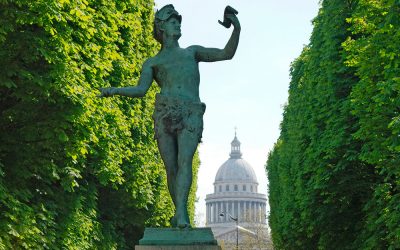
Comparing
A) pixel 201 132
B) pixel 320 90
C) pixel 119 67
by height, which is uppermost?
pixel 320 90

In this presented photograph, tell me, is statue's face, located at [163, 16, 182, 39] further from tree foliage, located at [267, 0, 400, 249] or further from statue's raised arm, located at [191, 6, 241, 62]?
tree foliage, located at [267, 0, 400, 249]

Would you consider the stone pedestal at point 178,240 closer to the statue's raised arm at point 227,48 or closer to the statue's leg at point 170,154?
the statue's leg at point 170,154

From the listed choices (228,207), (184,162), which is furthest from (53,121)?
(228,207)

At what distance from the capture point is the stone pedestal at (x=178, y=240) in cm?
888

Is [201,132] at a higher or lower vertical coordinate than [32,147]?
lower

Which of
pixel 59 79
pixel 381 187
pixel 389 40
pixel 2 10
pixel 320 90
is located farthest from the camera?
pixel 320 90

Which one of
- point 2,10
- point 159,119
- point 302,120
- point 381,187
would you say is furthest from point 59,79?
point 302,120

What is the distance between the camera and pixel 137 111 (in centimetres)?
2606

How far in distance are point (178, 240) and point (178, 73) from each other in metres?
2.27

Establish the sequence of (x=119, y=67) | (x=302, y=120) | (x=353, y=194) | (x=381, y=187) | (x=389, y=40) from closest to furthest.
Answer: (x=389, y=40)
(x=381, y=187)
(x=119, y=67)
(x=353, y=194)
(x=302, y=120)

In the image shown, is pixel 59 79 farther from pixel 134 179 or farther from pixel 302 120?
pixel 302 120

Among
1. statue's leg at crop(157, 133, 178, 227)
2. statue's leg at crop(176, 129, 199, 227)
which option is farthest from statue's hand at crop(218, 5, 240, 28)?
statue's leg at crop(157, 133, 178, 227)

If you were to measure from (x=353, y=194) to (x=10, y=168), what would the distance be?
13.2m

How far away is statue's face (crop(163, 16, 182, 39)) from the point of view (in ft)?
32.8
